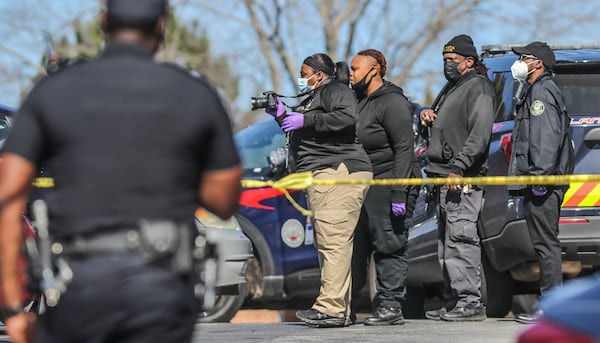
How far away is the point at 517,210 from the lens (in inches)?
363

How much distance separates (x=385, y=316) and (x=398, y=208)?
2.48 ft

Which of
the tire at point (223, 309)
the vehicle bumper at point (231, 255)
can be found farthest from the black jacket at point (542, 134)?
the tire at point (223, 309)

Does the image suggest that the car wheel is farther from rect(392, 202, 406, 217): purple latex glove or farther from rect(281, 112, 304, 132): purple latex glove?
rect(281, 112, 304, 132): purple latex glove

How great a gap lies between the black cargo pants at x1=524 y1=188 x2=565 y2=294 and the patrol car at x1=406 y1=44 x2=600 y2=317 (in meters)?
0.42

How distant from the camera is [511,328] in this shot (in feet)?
28.0

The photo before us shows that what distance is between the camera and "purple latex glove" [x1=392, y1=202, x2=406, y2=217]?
29.3 ft

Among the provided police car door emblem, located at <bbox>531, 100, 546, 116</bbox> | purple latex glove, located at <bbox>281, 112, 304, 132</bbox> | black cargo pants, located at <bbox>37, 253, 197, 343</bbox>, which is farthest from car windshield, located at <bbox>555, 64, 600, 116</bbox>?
black cargo pants, located at <bbox>37, 253, 197, 343</bbox>

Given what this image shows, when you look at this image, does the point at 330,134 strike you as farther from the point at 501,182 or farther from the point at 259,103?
the point at 501,182

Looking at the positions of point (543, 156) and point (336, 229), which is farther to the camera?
point (336, 229)

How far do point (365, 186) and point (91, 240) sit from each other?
17.8 ft

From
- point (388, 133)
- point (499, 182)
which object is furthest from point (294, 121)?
point (499, 182)

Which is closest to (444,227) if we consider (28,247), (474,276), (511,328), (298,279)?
(474,276)

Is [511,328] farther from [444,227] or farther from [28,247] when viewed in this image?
[28,247]

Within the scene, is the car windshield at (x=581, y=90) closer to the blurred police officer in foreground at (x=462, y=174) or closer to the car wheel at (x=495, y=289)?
the blurred police officer in foreground at (x=462, y=174)
